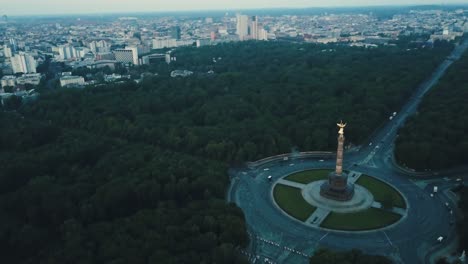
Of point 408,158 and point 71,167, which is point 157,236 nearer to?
point 71,167

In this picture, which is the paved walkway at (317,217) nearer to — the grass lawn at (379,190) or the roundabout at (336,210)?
the roundabout at (336,210)

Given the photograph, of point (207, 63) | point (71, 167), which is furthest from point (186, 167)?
point (207, 63)

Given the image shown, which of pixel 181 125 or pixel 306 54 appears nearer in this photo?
pixel 181 125

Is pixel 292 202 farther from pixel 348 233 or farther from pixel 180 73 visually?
pixel 180 73

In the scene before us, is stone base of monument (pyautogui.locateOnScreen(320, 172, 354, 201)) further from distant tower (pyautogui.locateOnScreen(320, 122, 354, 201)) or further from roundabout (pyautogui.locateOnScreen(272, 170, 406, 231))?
roundabout (pyautogui.locateOnScreen(272, 170, 406, 231))

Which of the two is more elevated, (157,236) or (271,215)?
(157,236)

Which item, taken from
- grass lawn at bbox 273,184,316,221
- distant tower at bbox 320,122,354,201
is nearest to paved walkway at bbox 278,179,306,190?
grass lawn at bbox 273,184,316,221
